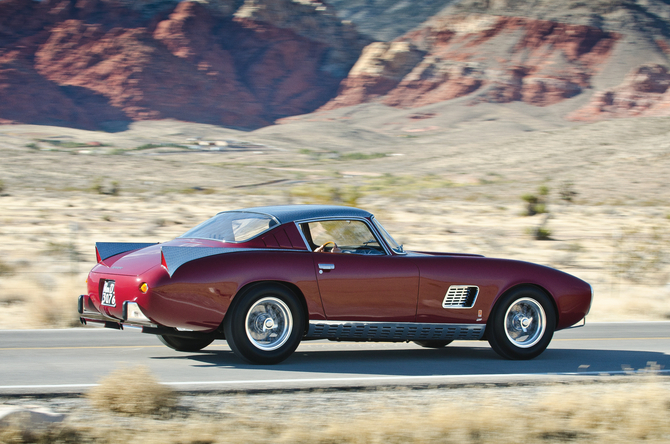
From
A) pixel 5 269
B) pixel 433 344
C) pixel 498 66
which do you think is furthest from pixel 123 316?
pixel 498 66

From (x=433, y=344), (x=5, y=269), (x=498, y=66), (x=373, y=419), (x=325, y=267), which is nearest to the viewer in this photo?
(x=373, y=419)

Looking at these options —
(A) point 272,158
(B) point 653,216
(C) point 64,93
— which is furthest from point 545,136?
(C) point 64,93

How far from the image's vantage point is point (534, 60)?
11519cm

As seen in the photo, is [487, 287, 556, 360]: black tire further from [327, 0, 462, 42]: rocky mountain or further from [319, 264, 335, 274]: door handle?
[327, 0, 462, 42]: rocky mountain

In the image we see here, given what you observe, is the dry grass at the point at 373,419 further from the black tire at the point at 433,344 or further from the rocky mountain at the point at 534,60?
the rocky mountain at the point at 534,60

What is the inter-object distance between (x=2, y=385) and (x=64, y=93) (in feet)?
346

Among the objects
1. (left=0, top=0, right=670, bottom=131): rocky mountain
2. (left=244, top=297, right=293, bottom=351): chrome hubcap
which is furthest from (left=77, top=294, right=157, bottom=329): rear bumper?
(left=0, top=0, right=670, bottom=131): rocky mountain

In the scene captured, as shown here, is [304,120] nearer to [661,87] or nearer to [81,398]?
[661,87]

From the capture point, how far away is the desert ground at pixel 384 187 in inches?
718

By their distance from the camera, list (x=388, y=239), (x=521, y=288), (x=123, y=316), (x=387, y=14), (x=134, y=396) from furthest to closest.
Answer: (x=387, y=14)
(x=521, y=288)
(x=388, y=239)
(x=123, y=316)
(x=134, y=396)

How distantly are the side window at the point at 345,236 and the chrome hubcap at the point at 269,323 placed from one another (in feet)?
2.36

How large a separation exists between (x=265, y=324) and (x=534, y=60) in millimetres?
114826

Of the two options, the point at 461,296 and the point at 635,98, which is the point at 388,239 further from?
the point at 635,98

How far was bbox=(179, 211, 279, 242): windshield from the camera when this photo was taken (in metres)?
7.11
